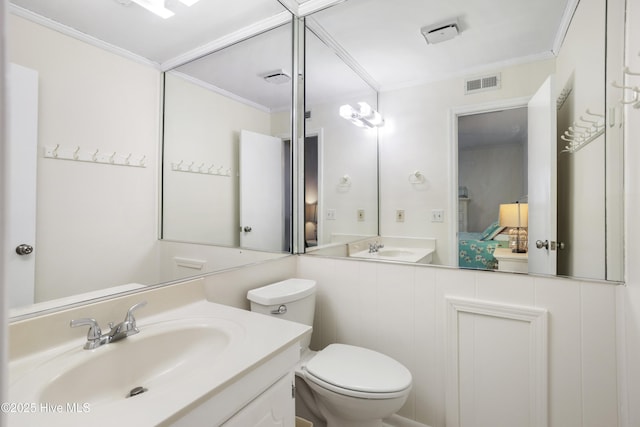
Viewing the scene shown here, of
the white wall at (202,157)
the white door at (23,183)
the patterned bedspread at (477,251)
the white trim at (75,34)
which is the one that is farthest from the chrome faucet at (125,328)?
the patterned bedspread at (477,251)

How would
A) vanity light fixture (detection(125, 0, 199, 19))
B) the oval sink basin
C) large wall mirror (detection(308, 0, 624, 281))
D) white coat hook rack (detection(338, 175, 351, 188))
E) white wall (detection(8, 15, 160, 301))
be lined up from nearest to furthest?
the oval sink basin
white wall (detection(8, 15, 160, 301))
vanity light fixture (detection(125, 0, 199, 19))
large wall mirror (detection(308, 0, 624, 281))
white coat hook rack (detection(338, 175, 351, 188))

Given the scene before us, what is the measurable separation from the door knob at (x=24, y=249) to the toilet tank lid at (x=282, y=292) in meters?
0.82

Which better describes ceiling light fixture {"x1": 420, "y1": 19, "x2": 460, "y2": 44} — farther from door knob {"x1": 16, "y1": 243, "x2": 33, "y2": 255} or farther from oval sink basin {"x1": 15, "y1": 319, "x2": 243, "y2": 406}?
door knob {"x1": 16, "y1": 243, "x2": 33, "y2": 255}

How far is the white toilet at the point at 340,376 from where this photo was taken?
1.23 m

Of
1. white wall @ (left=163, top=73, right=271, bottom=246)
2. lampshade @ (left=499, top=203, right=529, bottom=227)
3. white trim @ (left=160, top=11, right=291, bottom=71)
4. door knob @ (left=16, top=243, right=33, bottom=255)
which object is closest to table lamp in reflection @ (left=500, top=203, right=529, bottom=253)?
lampshade @ (left=499, top=203, right=529, bottom=227)

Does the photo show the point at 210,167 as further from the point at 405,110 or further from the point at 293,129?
the point at 405,110

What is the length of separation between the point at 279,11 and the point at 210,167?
1034 millimetres

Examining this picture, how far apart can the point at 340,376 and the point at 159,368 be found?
2.31ft

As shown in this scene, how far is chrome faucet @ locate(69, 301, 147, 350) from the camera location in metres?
0.87

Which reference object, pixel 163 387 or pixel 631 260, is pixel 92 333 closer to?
pixel 163 387

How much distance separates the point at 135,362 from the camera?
3.09 feet

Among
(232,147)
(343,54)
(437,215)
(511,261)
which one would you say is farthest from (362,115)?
(511,261)

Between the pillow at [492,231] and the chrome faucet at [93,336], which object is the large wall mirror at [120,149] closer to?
the chrome faucet at [93,336]

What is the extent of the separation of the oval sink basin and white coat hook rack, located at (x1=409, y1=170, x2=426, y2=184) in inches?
51.5
